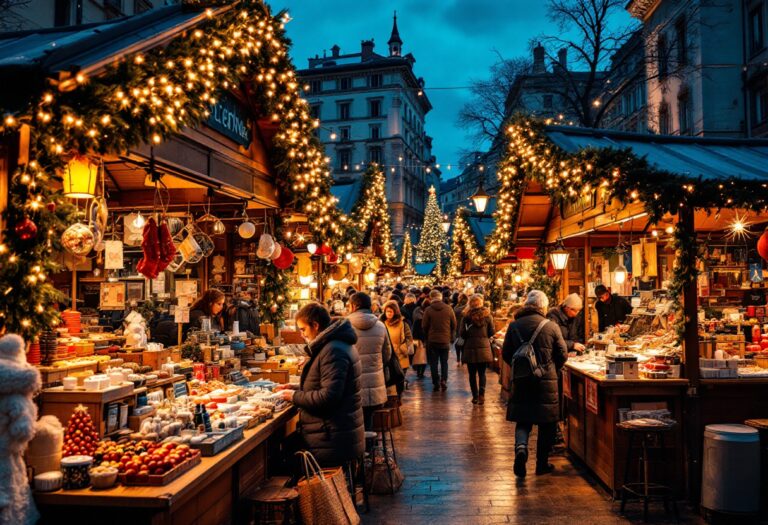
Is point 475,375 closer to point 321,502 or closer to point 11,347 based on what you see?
point 321,502

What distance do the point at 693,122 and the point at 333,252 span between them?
21474 mm

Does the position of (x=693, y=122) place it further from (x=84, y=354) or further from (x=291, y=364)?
(x=84, y=354)

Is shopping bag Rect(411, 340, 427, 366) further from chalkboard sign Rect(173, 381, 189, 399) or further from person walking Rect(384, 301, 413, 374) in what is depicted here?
chalkboard sign Rect(173, 381, 189, 399)

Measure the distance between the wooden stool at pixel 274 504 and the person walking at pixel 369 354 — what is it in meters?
2.05

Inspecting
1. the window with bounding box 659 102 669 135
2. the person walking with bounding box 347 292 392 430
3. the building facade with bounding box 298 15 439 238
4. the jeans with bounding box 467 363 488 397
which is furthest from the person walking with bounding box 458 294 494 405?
the building facade with bounding box 298 15 439 238

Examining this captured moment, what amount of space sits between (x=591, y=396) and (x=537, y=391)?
0.61m

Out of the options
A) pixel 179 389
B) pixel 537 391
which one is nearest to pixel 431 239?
pixel 537 391

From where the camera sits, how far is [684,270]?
22.1ft

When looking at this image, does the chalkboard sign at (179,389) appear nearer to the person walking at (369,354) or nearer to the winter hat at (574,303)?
the person walking at (369,354)

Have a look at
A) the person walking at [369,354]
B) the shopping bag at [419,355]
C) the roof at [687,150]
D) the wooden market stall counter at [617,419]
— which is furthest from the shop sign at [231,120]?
the shopping bag at [419,355]

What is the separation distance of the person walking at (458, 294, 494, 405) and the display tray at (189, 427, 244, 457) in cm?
731

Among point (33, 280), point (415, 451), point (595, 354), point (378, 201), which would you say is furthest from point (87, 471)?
point (378, 201)

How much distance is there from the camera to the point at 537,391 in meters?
7.45

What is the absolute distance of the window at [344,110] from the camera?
62.7 meters
